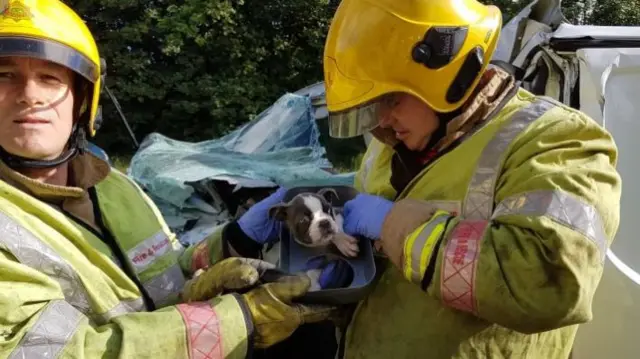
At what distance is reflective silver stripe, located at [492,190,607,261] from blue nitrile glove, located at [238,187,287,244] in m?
1.08

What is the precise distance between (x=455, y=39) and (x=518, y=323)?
817mm

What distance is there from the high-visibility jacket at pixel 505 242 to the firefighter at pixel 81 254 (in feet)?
1.08

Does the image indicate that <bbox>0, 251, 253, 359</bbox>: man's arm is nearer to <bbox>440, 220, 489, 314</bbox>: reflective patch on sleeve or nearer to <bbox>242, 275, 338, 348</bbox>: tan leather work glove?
<bbox>242, 275, 338, 348</bbox>: tan leather work glove

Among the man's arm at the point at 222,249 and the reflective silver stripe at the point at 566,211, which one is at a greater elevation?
the reflective silver stripe at the point at 566,211

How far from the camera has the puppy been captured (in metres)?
2.26

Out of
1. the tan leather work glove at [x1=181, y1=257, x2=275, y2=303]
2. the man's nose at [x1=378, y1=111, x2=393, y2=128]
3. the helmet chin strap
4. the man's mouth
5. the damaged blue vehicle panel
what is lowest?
the damaged blue vehicle panel

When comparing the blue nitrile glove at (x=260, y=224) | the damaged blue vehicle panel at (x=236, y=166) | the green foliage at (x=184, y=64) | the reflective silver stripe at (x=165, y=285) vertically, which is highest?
the blue nitrile glove at (x=260, y=224)

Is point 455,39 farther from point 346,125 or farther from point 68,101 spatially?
point 68,101

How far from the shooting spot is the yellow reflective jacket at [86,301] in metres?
1.75

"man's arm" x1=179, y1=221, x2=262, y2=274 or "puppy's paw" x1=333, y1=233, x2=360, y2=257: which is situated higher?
"puppy's paw" x1=333, y1=233, x2=360, y2=257

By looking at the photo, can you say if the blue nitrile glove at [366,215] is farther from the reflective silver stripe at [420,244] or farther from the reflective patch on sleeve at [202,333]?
the reflective patch on sleeve at [202,333]

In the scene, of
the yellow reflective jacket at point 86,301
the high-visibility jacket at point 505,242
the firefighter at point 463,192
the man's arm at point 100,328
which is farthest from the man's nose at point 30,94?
the high-visibility jacket at point 505,242

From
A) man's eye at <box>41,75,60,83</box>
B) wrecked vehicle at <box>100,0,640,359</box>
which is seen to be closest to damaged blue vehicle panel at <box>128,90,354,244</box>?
wrecked vehicle at <box>100,0,640,359</box>

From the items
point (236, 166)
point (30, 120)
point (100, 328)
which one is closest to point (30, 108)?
point (30, 120)
